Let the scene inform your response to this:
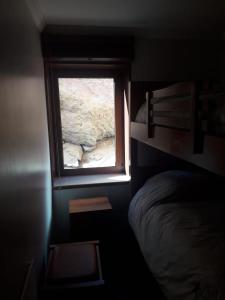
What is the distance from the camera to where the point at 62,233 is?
267 cm

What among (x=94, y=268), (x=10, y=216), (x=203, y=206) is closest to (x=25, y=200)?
(x=10, y=216)

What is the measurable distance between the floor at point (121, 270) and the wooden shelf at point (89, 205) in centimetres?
13

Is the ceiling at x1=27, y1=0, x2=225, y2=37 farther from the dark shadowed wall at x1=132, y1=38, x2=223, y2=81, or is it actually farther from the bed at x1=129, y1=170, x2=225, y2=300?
the bed at x1=129, y1=170, x2=225, y2=300

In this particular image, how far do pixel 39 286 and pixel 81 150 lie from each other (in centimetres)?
147

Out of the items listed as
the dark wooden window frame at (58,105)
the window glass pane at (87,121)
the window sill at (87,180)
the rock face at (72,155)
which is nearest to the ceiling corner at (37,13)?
the dark wooden window frame at (58,105)

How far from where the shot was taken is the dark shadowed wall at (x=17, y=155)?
1.02 meters

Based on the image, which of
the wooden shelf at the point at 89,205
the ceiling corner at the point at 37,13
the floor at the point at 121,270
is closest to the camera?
the floor at the point at 121,270

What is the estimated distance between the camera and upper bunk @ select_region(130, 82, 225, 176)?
41.0 inches

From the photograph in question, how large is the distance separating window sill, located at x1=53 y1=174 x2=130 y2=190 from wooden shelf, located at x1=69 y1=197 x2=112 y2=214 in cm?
16

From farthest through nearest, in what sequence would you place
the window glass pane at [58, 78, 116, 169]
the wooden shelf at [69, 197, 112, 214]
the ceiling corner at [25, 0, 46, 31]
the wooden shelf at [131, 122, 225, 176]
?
the window glass pane at [58, 78, 116, 169]
the wooden shelf at [69, 197, 112, 214]
the ceiling corner at [25, 0, 46, 31]
the wooden shelf at [131, 122, 225, 176]

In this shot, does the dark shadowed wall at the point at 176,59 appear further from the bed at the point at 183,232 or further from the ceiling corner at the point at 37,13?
the bed at the point at 183,232

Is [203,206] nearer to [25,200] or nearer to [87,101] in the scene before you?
[25,200]

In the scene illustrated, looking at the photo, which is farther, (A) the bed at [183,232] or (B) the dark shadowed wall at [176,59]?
(B) the dark shadowed wall at [176,59]

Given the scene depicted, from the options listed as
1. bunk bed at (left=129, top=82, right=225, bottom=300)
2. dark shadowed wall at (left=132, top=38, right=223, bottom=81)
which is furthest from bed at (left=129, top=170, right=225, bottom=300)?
dark shadowed wall at (left=132, top=38, right=223, bottom=81)
